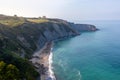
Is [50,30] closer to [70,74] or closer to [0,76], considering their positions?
[70,74]

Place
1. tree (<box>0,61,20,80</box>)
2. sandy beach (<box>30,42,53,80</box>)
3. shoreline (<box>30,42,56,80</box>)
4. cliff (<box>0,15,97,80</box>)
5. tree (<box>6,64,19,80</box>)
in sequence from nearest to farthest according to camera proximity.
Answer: tree (<box>0,61,20,80</box>), tree (<box>6,64,19,80</box>), cliff (<box>0,15,97,80</box>), shoreline (<box>30,42,56,80</box>), sandy beach (<box>30,42,53,80</box>)

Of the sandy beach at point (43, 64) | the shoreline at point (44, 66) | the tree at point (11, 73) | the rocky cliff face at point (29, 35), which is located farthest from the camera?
the rocky cliff face at point (29, 35)

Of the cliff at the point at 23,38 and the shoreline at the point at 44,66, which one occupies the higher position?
the cliff at the point at 23,38

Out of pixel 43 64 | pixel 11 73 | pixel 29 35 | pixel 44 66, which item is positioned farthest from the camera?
pixel 29 35

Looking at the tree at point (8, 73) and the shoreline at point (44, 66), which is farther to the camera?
the shoreline at point (44, 66)

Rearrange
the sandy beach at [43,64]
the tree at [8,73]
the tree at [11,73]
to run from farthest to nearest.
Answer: the sandy beach at [43,64] → the tree at [11,73] → the tree at [8,73]

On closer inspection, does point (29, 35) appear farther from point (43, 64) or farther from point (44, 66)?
point (44, 66)

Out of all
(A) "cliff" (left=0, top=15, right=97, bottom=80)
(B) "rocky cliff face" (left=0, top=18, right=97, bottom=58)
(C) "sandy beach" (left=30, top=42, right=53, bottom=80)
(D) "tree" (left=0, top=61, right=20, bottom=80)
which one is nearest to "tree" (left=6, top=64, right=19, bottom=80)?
(D) "tree" (left=0, top=61, right=20, bottom=80)

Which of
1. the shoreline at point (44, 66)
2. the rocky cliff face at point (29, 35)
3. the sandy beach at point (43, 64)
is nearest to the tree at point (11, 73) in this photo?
the shoreline at point (44, 66)

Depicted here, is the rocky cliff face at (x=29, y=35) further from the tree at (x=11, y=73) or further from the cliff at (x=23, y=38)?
the tree at (x=11, y=73)

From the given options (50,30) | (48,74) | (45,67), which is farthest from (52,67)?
(50,30)

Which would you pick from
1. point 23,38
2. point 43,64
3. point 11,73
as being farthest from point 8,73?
point 23,38

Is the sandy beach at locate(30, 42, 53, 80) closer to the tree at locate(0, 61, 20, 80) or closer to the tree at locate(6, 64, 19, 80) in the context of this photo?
the tree at locate(6, 64, 19, 80)
